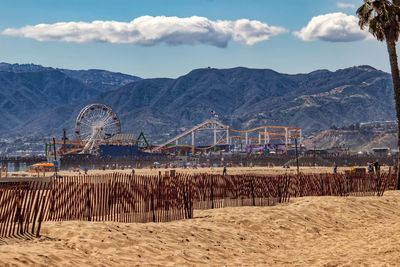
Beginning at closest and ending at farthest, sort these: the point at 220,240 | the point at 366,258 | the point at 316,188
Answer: the point at 366,258 < the point at 220,240 < the point at 316,188

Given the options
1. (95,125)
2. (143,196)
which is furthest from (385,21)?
(95,125)

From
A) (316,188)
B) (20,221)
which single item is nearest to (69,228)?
(20,221)

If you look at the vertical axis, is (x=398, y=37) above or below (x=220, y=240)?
above

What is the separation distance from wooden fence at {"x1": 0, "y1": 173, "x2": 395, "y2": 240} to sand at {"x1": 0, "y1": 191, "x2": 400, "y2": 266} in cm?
88

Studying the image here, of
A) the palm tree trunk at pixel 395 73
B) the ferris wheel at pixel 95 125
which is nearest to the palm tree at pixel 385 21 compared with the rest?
the palm tree trunk at pixel 395 73

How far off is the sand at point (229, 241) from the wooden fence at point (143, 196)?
0.88m

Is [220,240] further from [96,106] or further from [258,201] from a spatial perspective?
[96,106]

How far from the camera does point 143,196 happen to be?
973 inches

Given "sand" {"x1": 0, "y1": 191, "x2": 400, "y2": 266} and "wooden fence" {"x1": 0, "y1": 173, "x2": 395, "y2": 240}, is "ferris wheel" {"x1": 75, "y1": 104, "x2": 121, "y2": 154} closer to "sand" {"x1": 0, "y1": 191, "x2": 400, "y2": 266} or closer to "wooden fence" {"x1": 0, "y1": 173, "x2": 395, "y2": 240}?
"wooden fence" {"x1": 0, "y1": 173, "x2": 395, "y2": 240}

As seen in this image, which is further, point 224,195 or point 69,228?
point 224,195

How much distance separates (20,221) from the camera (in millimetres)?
18266

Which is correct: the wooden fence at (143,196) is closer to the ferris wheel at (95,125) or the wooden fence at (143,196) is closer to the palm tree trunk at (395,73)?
the palm tree trunk at (395,73)

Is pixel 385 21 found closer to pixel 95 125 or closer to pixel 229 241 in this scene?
pixel 229 241

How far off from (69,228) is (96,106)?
Result: 15697 cm
